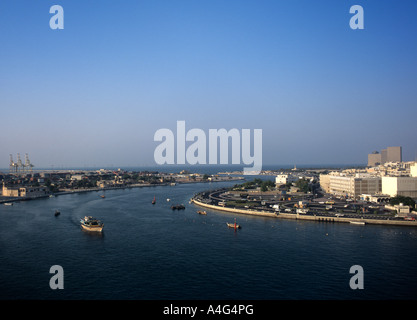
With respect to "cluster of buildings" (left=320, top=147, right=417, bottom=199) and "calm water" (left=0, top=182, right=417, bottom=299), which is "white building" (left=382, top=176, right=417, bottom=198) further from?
"calm water" (left=0, top=182, right=417, bottom=299)

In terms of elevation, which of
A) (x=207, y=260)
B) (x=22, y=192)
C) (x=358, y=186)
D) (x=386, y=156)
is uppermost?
(x=386, y=156)

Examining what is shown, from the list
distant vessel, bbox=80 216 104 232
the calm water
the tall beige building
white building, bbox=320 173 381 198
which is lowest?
the calm water

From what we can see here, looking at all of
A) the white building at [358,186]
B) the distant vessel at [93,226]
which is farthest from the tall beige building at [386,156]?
the distant vessel at [93,226]

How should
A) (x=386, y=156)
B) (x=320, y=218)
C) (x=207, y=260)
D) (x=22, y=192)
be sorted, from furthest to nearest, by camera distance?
1. (x=386, y=156)
2. (x=22, y=192)
3. (x=320, y=218)
4. (x=207, y=260)

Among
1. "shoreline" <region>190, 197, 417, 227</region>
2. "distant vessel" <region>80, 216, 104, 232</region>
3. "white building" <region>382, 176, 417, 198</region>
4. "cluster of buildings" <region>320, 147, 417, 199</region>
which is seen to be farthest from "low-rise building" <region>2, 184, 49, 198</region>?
"white building" <region>382, 176, 417, 198</region>

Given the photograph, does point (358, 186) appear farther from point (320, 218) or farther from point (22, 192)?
point (22, 192)

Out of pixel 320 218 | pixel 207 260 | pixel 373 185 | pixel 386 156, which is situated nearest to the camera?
pixel 207 260

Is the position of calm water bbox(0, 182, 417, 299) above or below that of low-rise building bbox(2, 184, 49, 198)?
below

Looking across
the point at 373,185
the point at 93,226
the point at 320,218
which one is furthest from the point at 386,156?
the point at 93,226

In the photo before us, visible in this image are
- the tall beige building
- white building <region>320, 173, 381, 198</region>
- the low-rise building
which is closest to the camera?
white building <region>320, 173, 381, 198</region>

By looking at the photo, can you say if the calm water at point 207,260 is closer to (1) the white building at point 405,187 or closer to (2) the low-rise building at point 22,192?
(1) the white building at point 405,187
